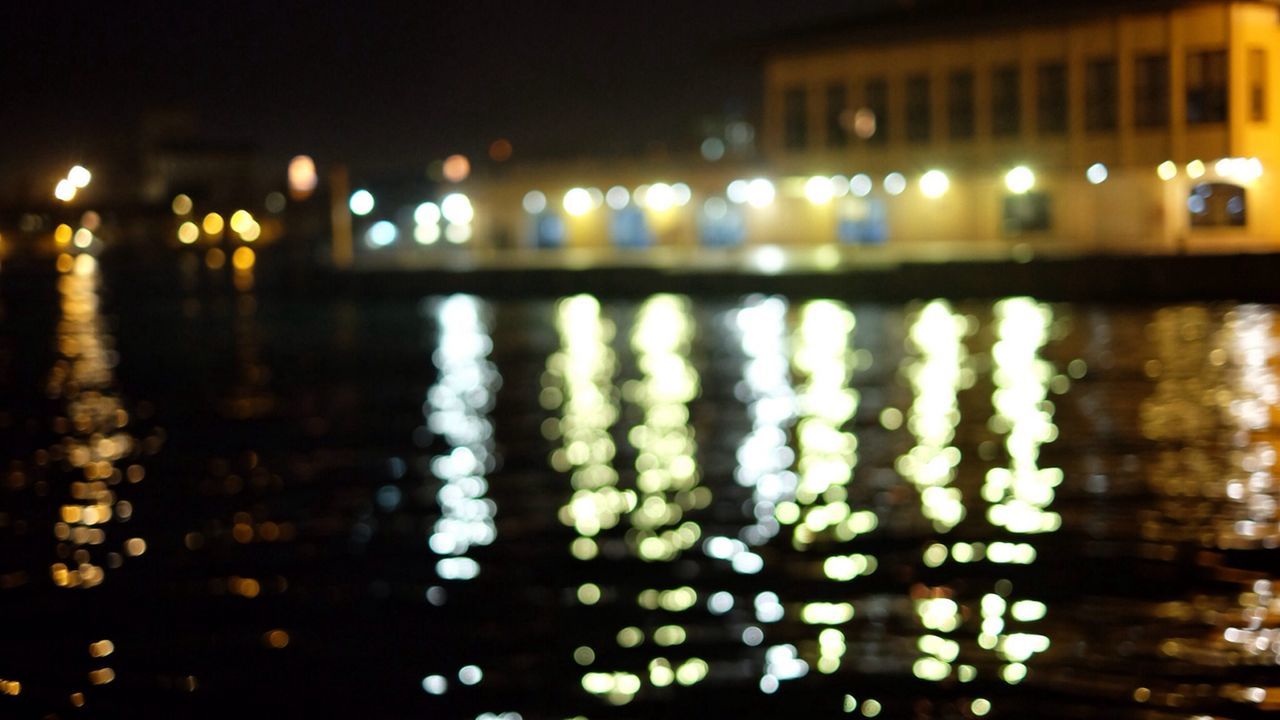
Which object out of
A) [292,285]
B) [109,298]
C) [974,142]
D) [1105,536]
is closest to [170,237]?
[109,298]

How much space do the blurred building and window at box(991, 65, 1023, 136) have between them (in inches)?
1.6

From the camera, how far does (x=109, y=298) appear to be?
56.0 meters

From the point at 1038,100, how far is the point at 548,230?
16939 mm

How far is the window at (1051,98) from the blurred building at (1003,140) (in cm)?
4

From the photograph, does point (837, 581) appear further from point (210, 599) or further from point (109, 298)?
point (109, 298)

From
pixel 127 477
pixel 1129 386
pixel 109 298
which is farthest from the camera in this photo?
pixel 109 298

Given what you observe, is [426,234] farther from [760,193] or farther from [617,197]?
[760,193]

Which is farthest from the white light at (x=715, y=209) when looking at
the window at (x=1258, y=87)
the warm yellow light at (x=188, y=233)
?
the warm yellow light at (x=188, y=233)

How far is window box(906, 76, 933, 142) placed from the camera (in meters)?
43.3

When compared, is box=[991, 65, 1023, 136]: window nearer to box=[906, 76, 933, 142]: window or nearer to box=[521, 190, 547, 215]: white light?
box=[906, 76, 933, 142]: window

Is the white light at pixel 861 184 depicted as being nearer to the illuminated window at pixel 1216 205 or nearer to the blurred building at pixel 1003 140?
the blurred building at pixel 1003 140

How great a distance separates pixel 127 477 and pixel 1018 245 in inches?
1218

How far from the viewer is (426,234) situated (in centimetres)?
5481

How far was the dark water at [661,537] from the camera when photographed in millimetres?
7871
